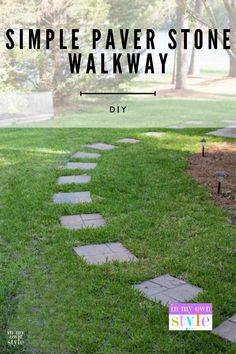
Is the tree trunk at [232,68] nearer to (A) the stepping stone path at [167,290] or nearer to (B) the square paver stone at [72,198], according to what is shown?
(B) the square paver stone at [72,198]

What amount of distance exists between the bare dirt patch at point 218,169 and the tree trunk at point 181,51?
77 centimetres

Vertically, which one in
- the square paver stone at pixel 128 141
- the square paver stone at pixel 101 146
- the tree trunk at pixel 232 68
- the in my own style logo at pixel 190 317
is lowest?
the in my own style logo at pixel 190 317

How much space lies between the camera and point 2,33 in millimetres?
4004

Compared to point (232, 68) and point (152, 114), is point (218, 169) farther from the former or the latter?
point (232, 68)

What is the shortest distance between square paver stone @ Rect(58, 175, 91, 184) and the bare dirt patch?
2.94 ft

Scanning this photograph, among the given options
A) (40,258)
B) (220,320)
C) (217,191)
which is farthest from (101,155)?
(220,320)

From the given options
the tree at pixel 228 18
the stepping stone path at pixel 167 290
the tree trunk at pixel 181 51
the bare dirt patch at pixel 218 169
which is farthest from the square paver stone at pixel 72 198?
the tree at pixel 228 18

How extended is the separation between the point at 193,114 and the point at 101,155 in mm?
1436

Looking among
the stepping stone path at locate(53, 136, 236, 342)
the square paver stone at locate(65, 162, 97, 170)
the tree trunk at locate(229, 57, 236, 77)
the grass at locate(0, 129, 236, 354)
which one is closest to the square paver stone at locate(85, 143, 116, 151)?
the grass at locate(0, 129, 236, 354)

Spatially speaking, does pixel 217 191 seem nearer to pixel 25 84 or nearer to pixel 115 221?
pixel 115 221

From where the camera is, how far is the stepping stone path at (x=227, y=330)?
151 centimetres

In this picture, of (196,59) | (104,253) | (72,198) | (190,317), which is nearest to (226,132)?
(196,59)

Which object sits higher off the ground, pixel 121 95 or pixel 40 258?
pixel 121 95

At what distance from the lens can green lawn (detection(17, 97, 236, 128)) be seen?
14.9 feet
